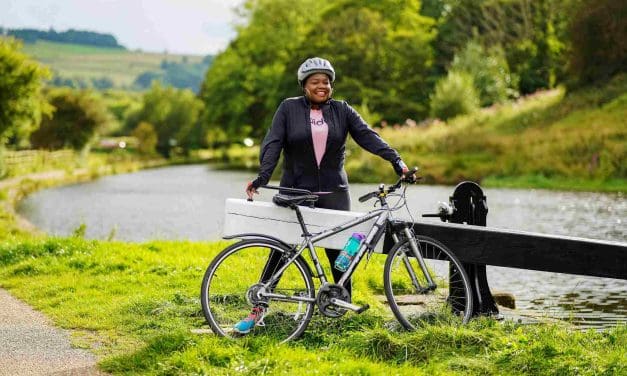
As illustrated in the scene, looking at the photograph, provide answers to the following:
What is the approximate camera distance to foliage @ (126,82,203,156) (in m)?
90.5

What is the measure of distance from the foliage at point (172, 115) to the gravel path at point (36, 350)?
7850cm

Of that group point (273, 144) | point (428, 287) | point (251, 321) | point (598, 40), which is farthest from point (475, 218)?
point (598, 40)

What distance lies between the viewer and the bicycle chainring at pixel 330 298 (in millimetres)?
6527

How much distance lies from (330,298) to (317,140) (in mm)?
1241

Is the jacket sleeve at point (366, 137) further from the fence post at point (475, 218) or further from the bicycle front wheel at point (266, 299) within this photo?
the bicycle front wheel at point (266, 299)

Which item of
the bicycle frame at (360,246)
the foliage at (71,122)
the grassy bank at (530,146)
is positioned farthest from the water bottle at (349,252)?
the foliage at (71,122)

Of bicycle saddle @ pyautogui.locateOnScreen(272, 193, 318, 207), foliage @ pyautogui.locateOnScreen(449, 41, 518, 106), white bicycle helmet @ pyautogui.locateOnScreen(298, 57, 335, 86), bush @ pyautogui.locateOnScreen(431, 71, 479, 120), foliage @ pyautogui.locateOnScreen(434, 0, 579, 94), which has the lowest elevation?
bicycle saddle @ pyautogui.locateOnScreen(272, 193, 318, 207)

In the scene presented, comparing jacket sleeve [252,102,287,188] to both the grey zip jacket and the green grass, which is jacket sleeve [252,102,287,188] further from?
the green grass

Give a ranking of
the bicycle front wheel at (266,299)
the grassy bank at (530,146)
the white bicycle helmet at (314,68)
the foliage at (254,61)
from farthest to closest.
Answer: the foliage at (254,61) → the grassy bank at (530,146) → the white bicycle helmet at (314,68) → the bicycle front wheel at (266,299)

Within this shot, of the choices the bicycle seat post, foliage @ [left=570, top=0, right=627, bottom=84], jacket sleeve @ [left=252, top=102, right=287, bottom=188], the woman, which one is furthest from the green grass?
foliage @ [left=570, top=0, right=627, bottom=84]

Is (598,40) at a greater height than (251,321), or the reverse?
(598,40)

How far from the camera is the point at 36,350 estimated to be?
21.6 ft

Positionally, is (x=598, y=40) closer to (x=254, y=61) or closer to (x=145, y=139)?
(x=254, y=61)

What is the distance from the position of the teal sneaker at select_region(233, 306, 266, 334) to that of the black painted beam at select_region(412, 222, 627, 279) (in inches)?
57.6
